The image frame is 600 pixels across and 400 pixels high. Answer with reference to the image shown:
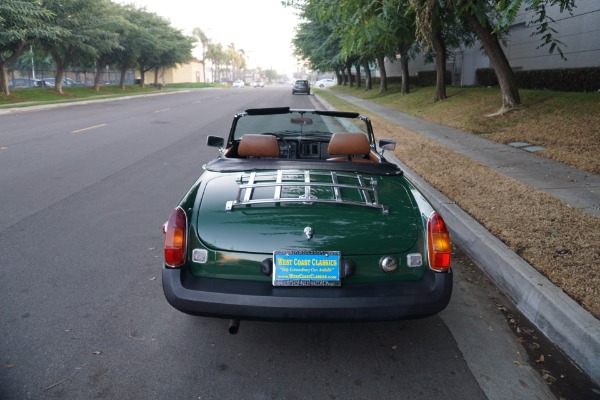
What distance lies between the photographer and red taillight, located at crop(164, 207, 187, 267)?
9.91ft

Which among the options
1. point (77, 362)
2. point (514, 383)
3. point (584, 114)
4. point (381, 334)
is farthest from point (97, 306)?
point (584, 114)

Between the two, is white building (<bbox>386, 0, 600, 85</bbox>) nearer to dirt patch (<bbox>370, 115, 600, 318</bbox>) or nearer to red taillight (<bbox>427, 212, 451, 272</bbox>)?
dirt patch (<bbox>370, 115, 600, 318</bbox>)

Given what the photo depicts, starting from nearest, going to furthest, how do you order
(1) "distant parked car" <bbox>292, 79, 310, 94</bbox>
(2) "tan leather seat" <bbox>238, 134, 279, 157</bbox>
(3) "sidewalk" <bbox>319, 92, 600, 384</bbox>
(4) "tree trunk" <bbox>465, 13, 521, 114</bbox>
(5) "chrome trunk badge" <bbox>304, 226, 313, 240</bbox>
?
(5) "chrome trunk badge" <bbox>304, 226, 313, 240</bbox> < (3) "sidewalk" <bbox>319, 92, 600, 384</bbox> < (2) "tan leather seat" <bbox>238, 134, 279, 157</bbox> < (4) "tree trunk" <bbox>465, 13, 521, 114</bbox> < (1) "distant parked car" <bbox>292, 79, 310, 94</bbox>

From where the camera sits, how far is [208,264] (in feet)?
9.78

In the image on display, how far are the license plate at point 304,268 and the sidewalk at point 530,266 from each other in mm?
1625

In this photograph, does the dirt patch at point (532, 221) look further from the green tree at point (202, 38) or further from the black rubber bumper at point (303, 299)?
the green tree at point (202, 38)

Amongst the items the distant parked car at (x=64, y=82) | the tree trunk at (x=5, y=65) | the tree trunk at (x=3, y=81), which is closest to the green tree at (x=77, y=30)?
the tree trunk at (x=5, y=65)

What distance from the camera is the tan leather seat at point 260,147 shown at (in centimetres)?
412

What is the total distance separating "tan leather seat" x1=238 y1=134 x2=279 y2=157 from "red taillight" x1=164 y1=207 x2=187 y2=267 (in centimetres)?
120

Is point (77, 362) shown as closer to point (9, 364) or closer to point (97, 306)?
point (9, 364)

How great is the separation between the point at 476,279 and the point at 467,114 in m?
12.9

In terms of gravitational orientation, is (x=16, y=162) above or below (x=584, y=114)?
below

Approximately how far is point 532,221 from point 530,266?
4.36 ft

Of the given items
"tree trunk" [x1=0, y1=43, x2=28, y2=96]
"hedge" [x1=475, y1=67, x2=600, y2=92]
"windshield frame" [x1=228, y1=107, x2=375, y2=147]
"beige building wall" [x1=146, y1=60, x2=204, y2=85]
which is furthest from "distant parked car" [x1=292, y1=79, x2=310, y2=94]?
"beige building wall" [x1=146, y1=60, x2=204, y2=85]
